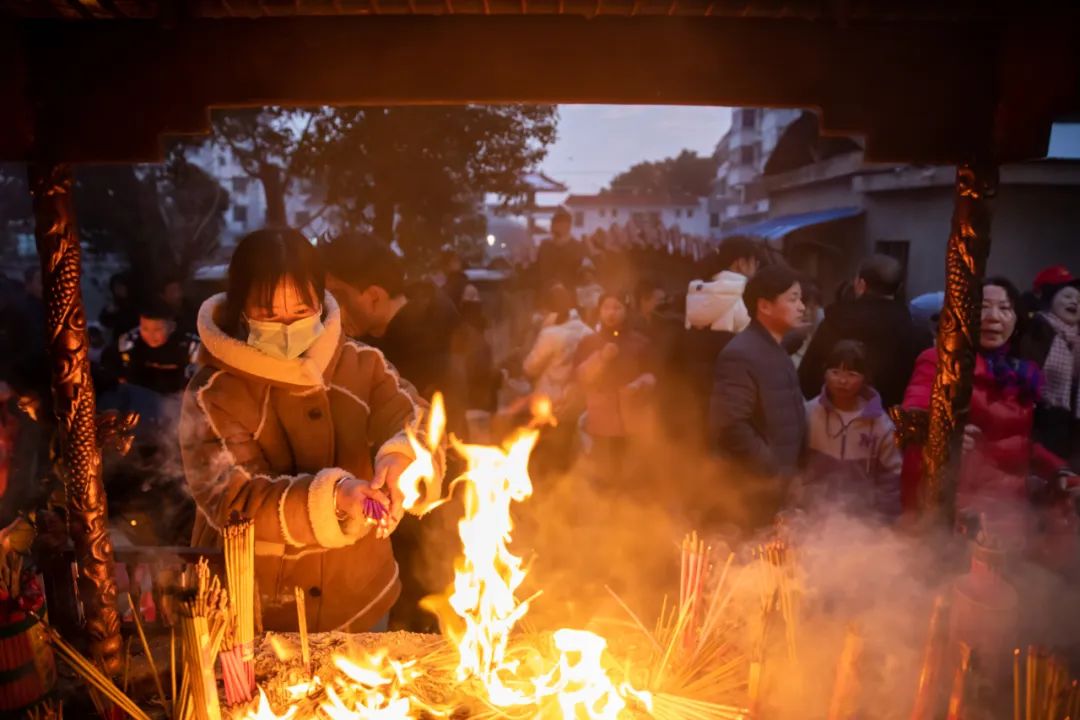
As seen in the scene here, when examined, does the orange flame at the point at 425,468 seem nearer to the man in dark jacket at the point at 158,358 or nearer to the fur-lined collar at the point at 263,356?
the fur-lined collar at the point at 263,356

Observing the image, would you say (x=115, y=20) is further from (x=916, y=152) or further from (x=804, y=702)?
(x=804, y=702)

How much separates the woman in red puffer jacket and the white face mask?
3545 mm

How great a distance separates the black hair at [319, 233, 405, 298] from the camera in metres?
3.91

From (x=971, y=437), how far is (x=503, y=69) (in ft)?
9.92

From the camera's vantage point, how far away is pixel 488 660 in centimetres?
267

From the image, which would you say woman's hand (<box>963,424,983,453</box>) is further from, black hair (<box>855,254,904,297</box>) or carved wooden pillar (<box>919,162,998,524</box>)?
black hair (<box>855,254,904,297</box>)

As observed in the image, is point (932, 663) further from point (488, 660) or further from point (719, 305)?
point (719, 305)

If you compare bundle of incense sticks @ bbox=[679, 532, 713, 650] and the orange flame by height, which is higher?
the orange flame

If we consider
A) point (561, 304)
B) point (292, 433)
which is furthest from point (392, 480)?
point (561, 304)

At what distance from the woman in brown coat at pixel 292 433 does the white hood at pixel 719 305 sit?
2923mm

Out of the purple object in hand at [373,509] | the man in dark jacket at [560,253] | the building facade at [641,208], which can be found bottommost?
the purple object in hand at [373,509]

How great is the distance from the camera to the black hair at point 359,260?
3914mm

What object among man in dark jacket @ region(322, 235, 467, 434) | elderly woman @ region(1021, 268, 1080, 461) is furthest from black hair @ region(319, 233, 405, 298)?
elderly woman @ region(1021, 268, 1080, 461)

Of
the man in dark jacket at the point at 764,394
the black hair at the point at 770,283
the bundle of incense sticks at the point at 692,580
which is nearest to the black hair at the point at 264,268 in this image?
the bundle of incense sticks at the point at 692,580
